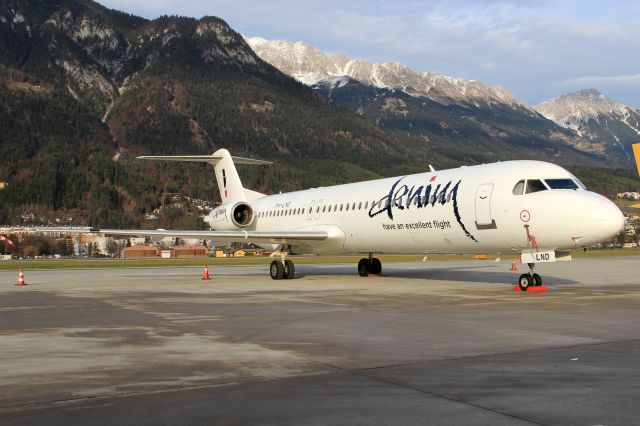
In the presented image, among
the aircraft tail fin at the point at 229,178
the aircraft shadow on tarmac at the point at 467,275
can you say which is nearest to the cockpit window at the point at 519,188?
the aircraft shadow on tarmac at the point at 467,275

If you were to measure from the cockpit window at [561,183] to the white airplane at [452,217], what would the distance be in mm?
27

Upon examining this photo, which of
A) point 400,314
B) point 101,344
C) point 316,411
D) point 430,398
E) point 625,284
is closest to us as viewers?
point 316,411

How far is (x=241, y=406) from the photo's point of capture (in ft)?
21.1

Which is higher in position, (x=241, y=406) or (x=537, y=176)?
(x=537, y=176)

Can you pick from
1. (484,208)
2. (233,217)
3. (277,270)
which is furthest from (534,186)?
(233,217)

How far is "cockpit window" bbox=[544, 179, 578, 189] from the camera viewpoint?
19406 millimetres

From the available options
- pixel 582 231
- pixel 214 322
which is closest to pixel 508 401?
pixel 214 322

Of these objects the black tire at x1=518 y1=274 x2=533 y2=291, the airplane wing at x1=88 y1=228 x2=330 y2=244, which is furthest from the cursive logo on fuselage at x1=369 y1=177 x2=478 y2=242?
the airplane wing at x1=88 y1=228 x2=330 y2=244

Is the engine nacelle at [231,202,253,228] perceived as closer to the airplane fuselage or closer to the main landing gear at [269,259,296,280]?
the airplane fuselage

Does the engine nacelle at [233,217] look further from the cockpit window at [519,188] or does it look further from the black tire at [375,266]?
the cockpit window at [519,188]

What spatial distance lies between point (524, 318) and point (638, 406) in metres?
6.90

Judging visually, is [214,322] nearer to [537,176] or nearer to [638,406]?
[638,406]

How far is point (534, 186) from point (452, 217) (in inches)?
110

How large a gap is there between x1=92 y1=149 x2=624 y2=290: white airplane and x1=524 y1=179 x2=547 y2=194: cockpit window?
31mm
